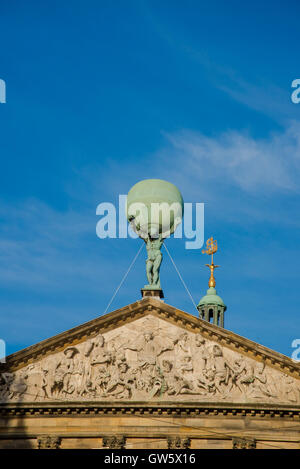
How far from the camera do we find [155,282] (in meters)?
35.6

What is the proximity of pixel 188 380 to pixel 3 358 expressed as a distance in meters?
6.98

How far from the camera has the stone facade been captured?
32.8m

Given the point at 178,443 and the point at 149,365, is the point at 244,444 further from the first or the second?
the point at 149,365

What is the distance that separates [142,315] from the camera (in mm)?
34750

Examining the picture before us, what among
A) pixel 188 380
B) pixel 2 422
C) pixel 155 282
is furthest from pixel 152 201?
pixel 2 422

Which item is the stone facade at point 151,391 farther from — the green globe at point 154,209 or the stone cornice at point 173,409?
the green globe at point 154,209

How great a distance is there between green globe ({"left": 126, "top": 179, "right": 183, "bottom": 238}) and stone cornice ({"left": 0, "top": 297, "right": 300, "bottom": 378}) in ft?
10.7

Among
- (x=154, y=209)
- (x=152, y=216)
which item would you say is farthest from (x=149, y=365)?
(x=154, y=209)

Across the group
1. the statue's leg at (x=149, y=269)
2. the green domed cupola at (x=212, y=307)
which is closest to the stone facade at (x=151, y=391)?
the statue's leg at (x=149, y=269)

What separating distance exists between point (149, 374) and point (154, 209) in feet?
22.5

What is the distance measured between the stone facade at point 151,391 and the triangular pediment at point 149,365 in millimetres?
37

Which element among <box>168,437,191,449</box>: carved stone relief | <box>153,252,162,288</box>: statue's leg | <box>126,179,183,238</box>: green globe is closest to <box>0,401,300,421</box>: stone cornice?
<box>168,437,191,449</box>: carved stone relief
